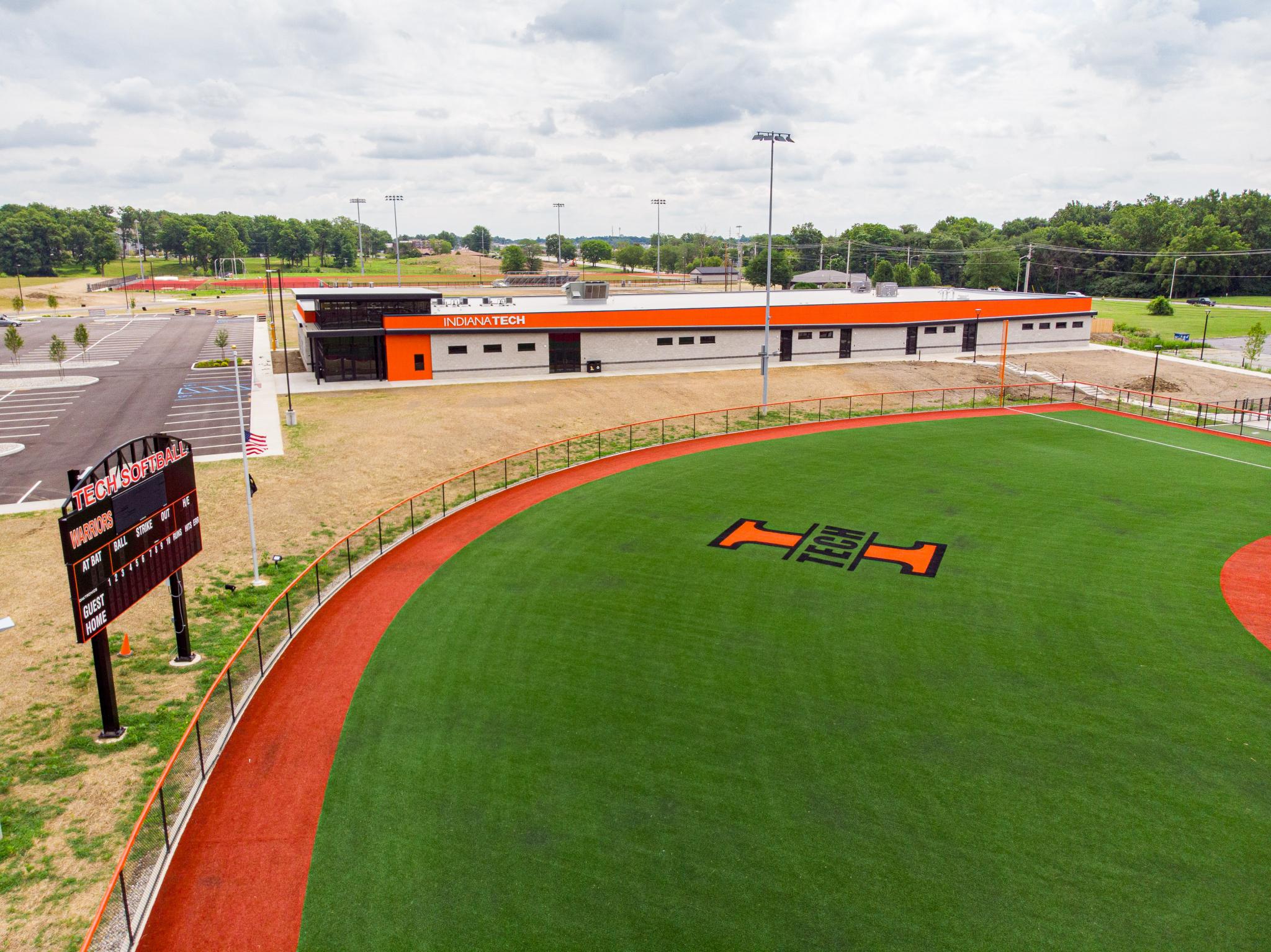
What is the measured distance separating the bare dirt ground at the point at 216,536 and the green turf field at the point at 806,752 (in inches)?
151

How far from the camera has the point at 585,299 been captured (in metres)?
60.6

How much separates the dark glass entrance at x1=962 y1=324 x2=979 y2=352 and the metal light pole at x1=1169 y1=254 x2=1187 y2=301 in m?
85.8

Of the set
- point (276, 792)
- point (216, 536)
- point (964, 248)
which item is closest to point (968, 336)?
point (216, 536)

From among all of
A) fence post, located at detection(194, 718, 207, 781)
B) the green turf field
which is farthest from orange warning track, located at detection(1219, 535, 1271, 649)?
fence post, located at detection(194, 718, 207, 781)

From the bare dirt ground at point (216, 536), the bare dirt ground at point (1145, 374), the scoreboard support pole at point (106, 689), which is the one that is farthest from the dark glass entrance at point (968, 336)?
the scoreboard support pole at point (106, 689)

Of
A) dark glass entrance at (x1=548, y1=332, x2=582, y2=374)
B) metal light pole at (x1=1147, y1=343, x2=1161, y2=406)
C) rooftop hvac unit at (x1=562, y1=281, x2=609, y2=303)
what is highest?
rooftop hvac unit at (x1=562, y1=281, x2=609, y2=303)

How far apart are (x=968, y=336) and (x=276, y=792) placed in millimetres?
66233

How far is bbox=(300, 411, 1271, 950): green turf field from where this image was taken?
11117 millimetres

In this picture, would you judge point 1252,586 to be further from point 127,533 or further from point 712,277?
point 712,277

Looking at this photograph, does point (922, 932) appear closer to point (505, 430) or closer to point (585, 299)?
point (505, 430)

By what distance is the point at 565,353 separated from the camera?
5491 centimetres

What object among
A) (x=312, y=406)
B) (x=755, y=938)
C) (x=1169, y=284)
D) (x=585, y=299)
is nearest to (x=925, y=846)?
(x=755, y=938)

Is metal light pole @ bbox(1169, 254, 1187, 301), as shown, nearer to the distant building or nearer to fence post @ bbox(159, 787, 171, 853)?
the distant building

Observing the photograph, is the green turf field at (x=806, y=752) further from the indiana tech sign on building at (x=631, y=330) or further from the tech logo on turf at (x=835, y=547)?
the indiana tech sign on building at (x=631, y=330)
